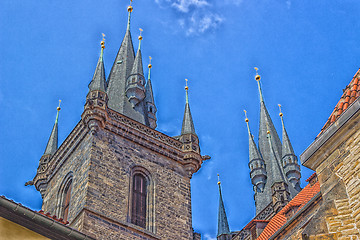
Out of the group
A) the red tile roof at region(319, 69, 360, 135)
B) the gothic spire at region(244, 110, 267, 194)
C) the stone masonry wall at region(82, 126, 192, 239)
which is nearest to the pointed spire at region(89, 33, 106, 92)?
the stone masonry wall at region(82, 126, 192, 239)

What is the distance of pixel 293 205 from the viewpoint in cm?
2098

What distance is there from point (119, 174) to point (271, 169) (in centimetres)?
1414

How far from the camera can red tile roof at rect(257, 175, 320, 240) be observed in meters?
20.3

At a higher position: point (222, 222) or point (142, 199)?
point (222, 222)

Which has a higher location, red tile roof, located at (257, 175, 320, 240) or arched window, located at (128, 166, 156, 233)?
arched window, located at (128, 166, 156, 233)

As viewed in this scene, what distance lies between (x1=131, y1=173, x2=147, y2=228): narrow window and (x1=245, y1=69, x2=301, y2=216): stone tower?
8.82 metres

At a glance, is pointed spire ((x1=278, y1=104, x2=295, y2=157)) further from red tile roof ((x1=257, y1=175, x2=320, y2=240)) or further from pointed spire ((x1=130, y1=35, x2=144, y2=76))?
red tile roof ((x1=257, y1=175, x2=320, y2=240))

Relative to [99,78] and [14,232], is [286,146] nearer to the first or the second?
[99,78]

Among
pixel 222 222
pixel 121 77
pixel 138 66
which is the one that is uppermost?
pixel 138 66

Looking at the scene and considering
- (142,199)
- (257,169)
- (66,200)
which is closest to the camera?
(142,199)

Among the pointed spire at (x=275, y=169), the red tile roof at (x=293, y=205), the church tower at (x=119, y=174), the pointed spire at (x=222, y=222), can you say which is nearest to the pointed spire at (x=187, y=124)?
the church tower at (x=119, y=174)

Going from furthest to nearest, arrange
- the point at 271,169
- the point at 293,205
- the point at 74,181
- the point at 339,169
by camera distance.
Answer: the point at 271,169, the point at 74,181, the point at 293,205, the point at 339,169

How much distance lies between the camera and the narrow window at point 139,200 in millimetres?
24094

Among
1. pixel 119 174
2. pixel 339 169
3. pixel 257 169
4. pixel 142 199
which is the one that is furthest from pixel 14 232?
pixel 257 169
